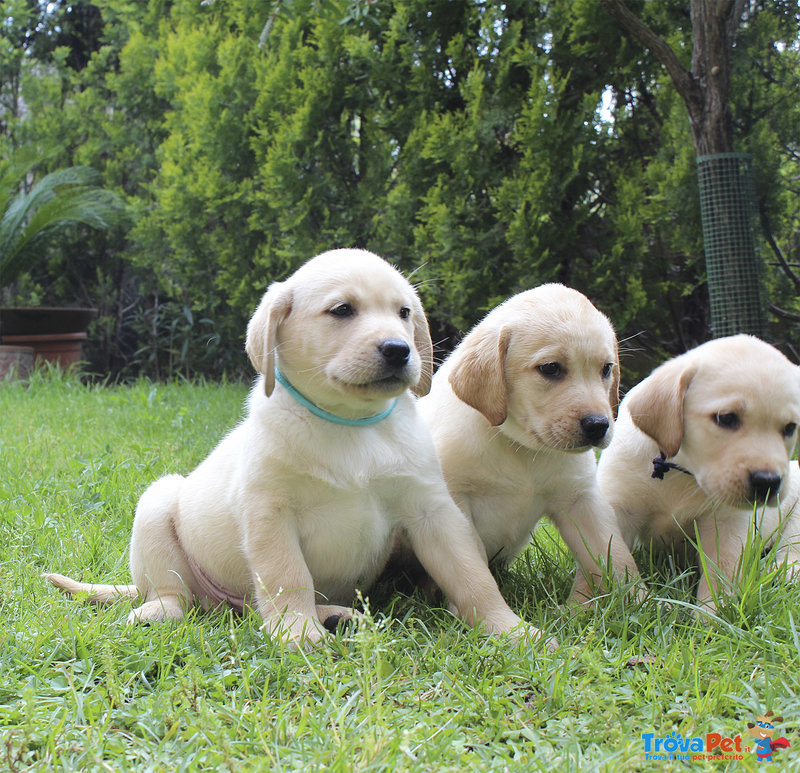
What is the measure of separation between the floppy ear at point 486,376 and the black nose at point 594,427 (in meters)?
0.28

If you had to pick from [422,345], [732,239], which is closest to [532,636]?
[422,345]

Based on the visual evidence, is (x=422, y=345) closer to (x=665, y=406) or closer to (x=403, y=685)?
(x=665, y=406)

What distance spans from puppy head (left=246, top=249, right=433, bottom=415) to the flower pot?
6425 mm

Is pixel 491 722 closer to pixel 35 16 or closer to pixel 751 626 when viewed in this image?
pixel 751 626

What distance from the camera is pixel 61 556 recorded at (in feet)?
10.9

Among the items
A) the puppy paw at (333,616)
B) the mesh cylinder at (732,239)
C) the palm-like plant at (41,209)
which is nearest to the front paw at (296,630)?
the puppy paw at (333,616)

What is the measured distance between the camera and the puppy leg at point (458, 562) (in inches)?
101

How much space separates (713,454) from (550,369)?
0.60 metres

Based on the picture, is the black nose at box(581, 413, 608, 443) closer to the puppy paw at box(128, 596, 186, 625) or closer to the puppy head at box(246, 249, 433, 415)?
the puppy head at box(246, 249, 433, 415)

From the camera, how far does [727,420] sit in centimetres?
273

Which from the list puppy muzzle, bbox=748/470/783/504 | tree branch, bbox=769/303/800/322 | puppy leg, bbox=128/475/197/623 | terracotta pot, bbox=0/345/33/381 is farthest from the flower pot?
puppy muzzle, bbox=748/470/783/504

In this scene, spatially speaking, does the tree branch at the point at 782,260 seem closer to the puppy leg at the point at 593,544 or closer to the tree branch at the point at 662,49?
the tree branch at the point at 662,49

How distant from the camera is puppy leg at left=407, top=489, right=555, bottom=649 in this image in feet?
8.43

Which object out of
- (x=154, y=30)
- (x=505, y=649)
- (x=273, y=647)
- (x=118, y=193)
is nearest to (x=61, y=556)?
(x=273, y=647)
